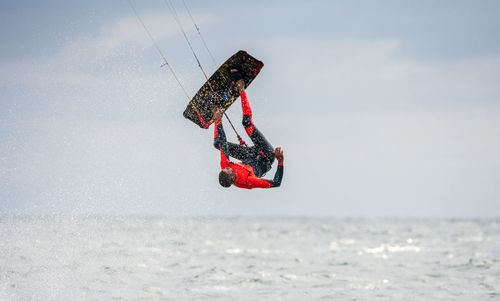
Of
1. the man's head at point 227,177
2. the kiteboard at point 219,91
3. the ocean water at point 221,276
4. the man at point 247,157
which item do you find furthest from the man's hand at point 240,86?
the ocean water at point 221,276

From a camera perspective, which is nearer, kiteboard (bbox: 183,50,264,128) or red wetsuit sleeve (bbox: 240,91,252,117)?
red wetsuit sleeve (bbox: 240,91,252,117)

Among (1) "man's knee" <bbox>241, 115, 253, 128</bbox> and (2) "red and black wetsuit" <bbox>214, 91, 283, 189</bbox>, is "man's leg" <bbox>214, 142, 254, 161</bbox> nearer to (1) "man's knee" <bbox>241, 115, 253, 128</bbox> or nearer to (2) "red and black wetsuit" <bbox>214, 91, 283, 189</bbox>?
(2) "red and black wetsuit" <bbox>214, 91, 283, 189</bbox>

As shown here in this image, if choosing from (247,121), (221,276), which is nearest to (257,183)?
(247,121)

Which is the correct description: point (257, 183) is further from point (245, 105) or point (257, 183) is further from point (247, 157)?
point (245, 105)

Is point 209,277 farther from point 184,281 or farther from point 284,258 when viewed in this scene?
point 284,258

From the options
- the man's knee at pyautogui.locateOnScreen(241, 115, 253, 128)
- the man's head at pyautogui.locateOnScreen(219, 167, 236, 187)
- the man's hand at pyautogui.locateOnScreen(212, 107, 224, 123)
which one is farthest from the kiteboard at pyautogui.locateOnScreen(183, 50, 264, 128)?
the man's head at pyautogui.locateOnScreen(219, 167, 236, 187)

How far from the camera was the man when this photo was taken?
9406 millimetres

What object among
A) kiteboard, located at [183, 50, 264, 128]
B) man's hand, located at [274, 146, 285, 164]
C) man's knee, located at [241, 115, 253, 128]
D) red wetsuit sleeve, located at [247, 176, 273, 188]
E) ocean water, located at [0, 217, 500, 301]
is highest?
kiteboard, located at [183, 50, 264, 128]

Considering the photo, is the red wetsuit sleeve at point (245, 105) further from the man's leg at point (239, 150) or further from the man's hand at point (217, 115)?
the man's leg at point (239, 150)

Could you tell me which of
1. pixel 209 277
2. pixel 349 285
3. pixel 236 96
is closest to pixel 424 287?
pixel 349 285

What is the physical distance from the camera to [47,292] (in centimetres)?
1452

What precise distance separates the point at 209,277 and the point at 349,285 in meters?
4.59

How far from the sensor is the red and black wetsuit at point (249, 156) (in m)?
9.55

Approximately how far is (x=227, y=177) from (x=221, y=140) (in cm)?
70
